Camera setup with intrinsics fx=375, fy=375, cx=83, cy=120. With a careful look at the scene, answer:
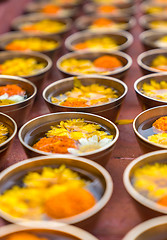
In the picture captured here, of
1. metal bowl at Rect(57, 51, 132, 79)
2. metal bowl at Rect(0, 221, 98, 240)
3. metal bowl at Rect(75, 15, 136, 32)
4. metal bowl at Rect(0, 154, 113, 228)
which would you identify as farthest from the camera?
metal bowl at Rect(75, 15, 136, 32)

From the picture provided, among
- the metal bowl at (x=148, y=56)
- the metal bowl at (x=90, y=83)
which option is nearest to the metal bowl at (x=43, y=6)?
the metal bowl at (x=148, y=56)

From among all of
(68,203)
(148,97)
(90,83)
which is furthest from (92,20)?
(68,203)

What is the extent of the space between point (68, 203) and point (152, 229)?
6.9 inches

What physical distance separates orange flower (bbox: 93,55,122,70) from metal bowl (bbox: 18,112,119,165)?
455mm

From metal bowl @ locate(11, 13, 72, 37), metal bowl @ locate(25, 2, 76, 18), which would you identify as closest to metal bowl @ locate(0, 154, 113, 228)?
metal bowl @ locate(11, 13, 72, 37)

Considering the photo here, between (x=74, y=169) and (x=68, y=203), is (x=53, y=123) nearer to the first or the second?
(x=74, y=169)

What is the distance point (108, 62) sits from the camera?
5.01 feet

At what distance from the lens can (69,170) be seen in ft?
2.94

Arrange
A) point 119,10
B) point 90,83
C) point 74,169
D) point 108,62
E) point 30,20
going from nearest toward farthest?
point 74,169
point 90,83
point 108,62
point 30,20
point 119,10

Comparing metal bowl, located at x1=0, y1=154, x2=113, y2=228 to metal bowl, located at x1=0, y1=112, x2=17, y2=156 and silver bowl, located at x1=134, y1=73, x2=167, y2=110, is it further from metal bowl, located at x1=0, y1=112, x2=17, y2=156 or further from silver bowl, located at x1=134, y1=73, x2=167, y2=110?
silver bowl, located at x1=134, y1=73, x2=167, y2=110

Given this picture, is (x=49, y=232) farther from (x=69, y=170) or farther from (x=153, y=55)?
(x=153, y=55)

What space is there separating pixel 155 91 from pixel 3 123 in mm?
532

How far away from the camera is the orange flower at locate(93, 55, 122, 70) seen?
151cm

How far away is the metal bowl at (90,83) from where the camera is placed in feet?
3.78
